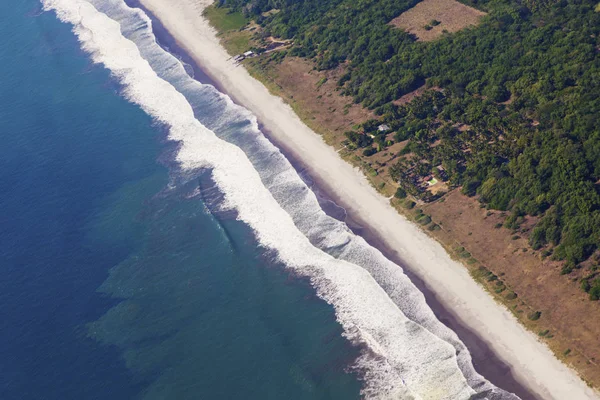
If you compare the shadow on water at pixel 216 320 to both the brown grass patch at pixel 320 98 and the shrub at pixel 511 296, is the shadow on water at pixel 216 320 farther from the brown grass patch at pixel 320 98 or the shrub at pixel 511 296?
the brown grass patch at pixel 320 98

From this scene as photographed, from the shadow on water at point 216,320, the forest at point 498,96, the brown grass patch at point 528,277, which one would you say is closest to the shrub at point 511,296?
the brown grass patch at point 528,277

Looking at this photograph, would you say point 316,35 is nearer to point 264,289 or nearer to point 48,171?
point 48,171

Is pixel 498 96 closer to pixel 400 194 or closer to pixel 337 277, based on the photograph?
pixel 400 194

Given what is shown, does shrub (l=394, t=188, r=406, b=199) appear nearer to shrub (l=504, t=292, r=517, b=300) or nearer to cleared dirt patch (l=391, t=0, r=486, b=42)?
shrub (l=504, t=292, r=517, b=300)

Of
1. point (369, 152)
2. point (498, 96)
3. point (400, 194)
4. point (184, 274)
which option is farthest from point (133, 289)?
point (498, 96)

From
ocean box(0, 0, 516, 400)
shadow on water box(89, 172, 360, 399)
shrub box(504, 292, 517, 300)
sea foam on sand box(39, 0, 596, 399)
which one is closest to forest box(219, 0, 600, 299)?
shrub box(504, 292, 517, 300)

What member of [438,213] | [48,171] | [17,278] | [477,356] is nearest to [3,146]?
[48,171]

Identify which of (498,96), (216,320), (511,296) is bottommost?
(216,320)
